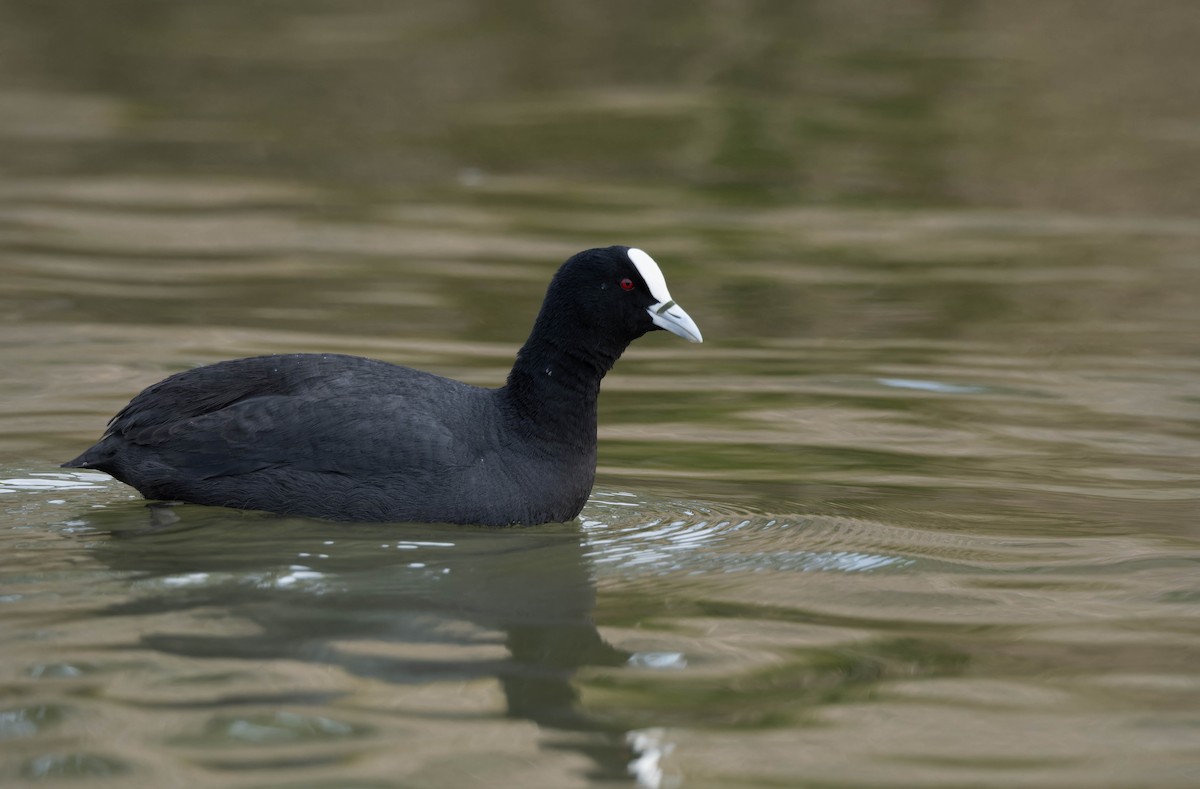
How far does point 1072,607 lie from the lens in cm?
535

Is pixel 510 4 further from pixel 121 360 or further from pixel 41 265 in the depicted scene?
A: pixel 121 360

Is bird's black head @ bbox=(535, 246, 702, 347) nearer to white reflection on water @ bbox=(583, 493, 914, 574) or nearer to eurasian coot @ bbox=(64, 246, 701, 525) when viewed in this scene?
eurasian coot @ bbox=(64, 246, 701, 525)

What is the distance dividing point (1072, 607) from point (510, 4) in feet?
47.0

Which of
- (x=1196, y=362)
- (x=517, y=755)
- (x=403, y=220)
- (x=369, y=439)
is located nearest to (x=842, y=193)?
(x=403, y=220)

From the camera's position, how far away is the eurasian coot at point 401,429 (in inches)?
230

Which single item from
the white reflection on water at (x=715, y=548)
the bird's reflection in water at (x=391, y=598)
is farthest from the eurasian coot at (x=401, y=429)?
the white reflection on water at (x=715, y=548)

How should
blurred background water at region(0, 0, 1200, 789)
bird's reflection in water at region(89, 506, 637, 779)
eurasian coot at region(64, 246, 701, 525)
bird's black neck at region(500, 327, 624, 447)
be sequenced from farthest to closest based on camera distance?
bird's black neck at region(500, 327, 624, 447) < eurasian coot at region(64, 246, 701, 525) < bird's reflection in water at region(89, 506, 637, 779) < blurred background water at region(0, 0, 1200, 789)

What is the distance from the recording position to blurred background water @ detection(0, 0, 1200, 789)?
14.1 feet

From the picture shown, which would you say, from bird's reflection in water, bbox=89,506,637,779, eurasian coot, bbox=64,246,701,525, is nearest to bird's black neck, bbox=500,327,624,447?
eurasian coot, bbox=64,246,701,525

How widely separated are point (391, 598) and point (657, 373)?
12.6 ft

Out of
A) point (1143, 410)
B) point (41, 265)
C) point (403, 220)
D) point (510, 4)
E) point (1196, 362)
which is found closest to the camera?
point (1143, 410)

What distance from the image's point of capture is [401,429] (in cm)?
586

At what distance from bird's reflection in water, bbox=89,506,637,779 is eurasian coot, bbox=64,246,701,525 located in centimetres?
12

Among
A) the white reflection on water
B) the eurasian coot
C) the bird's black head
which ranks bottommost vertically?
the white reflection on water
